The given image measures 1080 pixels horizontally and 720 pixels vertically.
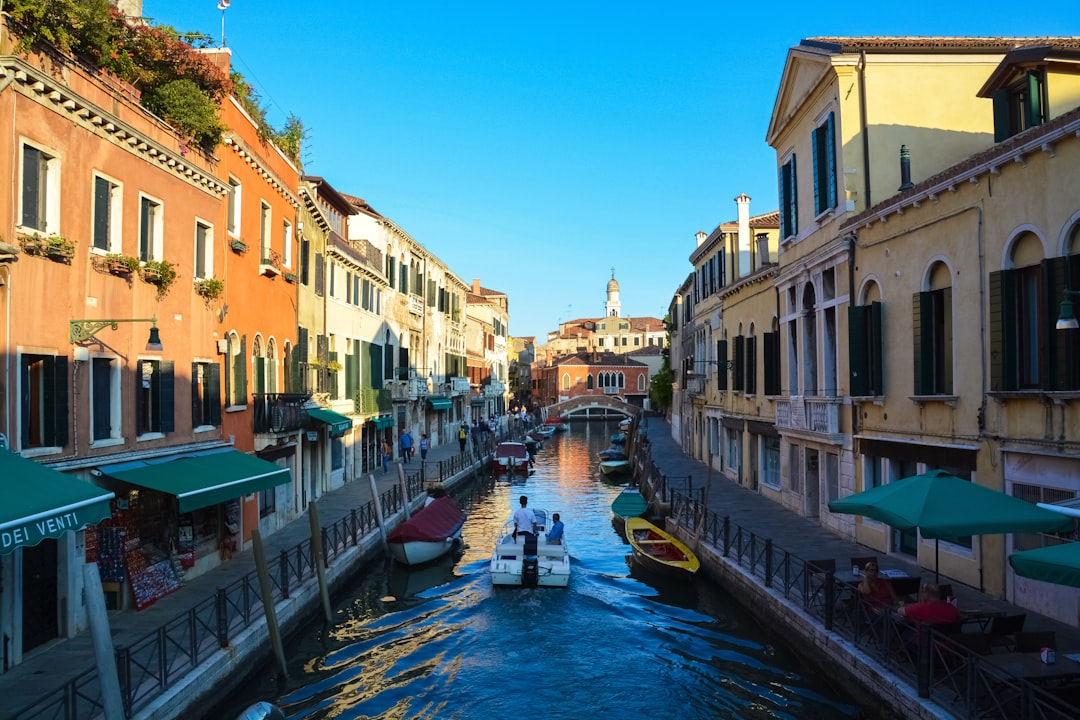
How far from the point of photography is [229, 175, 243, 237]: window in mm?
16453

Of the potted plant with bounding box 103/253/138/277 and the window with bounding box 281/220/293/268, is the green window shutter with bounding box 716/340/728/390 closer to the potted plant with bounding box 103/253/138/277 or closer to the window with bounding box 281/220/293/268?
the window with bounding box 281/220/293/268

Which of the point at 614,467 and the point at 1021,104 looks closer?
the point at 1021,104

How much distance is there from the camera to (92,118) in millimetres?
11117

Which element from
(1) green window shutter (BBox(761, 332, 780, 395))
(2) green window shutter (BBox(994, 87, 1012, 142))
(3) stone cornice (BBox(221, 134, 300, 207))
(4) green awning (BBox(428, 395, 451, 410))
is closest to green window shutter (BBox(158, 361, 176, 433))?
(3) stone cornice (BBox(221, 134, 300, 207))

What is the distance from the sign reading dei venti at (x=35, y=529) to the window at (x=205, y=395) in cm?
681

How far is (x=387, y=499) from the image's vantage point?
892 inches

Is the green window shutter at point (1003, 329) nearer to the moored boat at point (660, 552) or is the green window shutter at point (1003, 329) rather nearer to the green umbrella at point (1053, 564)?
the green umbrella at point (1053, 564)

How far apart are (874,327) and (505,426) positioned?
4596cm

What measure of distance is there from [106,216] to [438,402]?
2963cm

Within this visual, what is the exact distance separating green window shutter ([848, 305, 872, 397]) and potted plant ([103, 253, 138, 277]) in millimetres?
12426

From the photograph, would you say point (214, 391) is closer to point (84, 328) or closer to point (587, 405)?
point (84, 328)

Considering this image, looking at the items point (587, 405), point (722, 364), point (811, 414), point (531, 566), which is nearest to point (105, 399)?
point (531, 566)

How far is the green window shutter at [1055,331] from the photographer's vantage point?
10188 millimetres

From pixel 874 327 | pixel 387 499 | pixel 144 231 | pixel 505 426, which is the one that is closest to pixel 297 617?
pixel 144 231
